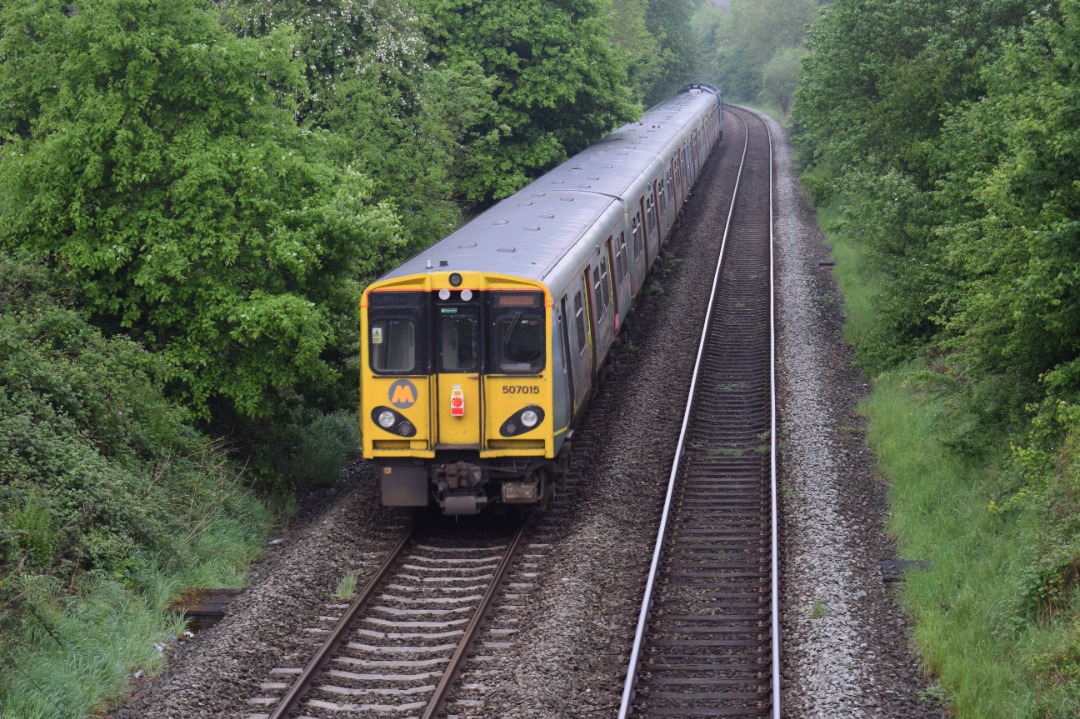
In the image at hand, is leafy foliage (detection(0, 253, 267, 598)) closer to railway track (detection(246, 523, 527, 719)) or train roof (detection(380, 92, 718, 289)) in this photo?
railway track (detection(246, 523, 527, 719))

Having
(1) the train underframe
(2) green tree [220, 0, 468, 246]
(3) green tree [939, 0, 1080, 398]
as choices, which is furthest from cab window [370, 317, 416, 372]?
(2) green tree [220, 0, 468, 246]

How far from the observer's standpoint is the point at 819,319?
72.5 ft

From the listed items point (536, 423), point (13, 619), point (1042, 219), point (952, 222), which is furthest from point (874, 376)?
point (13, 619)

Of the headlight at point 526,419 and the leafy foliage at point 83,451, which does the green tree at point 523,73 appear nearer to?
the leafy foliage at point 83,451

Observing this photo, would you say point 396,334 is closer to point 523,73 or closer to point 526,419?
point 526,419

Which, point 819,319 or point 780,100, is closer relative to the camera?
point 819,319

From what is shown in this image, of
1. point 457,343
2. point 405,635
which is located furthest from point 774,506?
point 405,635

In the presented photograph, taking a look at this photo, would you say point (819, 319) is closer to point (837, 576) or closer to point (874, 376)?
point (874, 376)

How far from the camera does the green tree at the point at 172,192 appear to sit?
13.8 m

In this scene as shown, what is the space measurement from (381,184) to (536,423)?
1040cm

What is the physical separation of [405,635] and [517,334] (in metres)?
3.65

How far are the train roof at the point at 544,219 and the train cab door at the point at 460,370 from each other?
57cm

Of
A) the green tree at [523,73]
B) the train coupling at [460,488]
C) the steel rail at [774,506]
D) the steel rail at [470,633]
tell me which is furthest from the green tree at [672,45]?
the steel rail at [470,633]

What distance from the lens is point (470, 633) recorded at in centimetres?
1028
